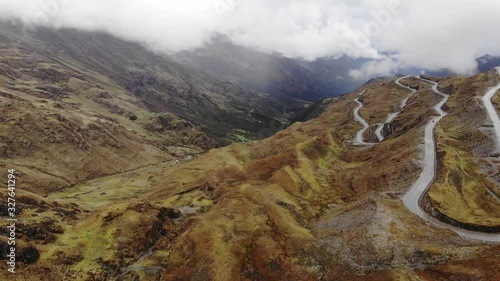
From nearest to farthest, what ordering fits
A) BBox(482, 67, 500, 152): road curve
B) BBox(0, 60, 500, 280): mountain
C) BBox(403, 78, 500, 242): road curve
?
1. BBox(0, 60, 500, 280): mountain
2. BBox(403, 78, 500, 242): road curve
3. BBox(482, 67, 500, 152): road curve

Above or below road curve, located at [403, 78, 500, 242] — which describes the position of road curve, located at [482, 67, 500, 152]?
above

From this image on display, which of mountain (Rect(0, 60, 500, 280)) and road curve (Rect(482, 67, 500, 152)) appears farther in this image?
road curve (Rect(482, 67, 500, 152))

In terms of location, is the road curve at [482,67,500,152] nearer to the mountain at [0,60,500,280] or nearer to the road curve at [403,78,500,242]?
the mountain at [0,60,500,280]

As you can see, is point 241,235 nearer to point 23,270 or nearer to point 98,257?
point 98,257

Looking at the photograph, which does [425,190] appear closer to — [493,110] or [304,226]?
[304,226]

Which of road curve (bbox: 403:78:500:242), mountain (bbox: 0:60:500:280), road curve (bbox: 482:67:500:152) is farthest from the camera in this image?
road curve (bbox: 482:67:500:152)

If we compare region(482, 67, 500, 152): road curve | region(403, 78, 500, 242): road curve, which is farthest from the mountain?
region(482, 67, 500, 152): road curve

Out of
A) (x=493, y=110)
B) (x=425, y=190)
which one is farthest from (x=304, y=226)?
(x=493, y=110)

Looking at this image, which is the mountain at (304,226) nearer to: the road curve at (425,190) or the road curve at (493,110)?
the road curve at (425,190)
